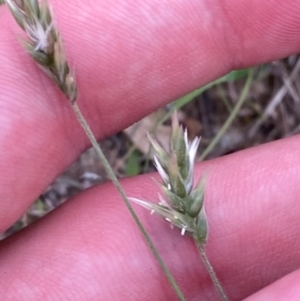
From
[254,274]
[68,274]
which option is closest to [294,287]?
[254,274]

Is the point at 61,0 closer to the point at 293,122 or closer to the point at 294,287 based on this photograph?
the point at 294,287

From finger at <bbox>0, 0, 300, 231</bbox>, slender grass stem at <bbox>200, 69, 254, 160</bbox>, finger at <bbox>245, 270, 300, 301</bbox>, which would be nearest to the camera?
finger at <bbox>245, 270, 300, 301</bbox>

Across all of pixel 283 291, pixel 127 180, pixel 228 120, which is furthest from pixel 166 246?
Answer: pixel 228 120

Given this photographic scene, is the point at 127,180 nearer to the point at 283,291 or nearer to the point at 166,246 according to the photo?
the point at 166,246

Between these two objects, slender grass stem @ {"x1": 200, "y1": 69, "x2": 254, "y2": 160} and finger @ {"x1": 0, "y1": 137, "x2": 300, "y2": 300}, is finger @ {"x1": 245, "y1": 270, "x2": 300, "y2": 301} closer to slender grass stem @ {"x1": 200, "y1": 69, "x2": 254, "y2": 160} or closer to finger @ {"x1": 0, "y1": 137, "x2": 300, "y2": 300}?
finger @ {"x1": 0, "y1": 137, "x2": 300, "y2": 300}

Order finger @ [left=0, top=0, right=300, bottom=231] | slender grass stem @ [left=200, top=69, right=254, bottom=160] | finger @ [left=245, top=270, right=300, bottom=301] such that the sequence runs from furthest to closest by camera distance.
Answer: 1. slender grass stem @ [left=200, top=69, right=254, bottom=160]
2. finger @ [left=0, top=0, right=300, bottom=231]
3. finger @ [left=245, top=270, right=300, bottom=301]

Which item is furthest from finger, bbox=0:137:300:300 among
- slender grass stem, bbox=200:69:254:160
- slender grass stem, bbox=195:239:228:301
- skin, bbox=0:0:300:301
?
slender grass stem, bbox=200:69:254:160

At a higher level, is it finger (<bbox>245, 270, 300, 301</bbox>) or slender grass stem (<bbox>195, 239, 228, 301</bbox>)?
slender grass stem (<bbox>195, 239, 228, 301</bbox>)
